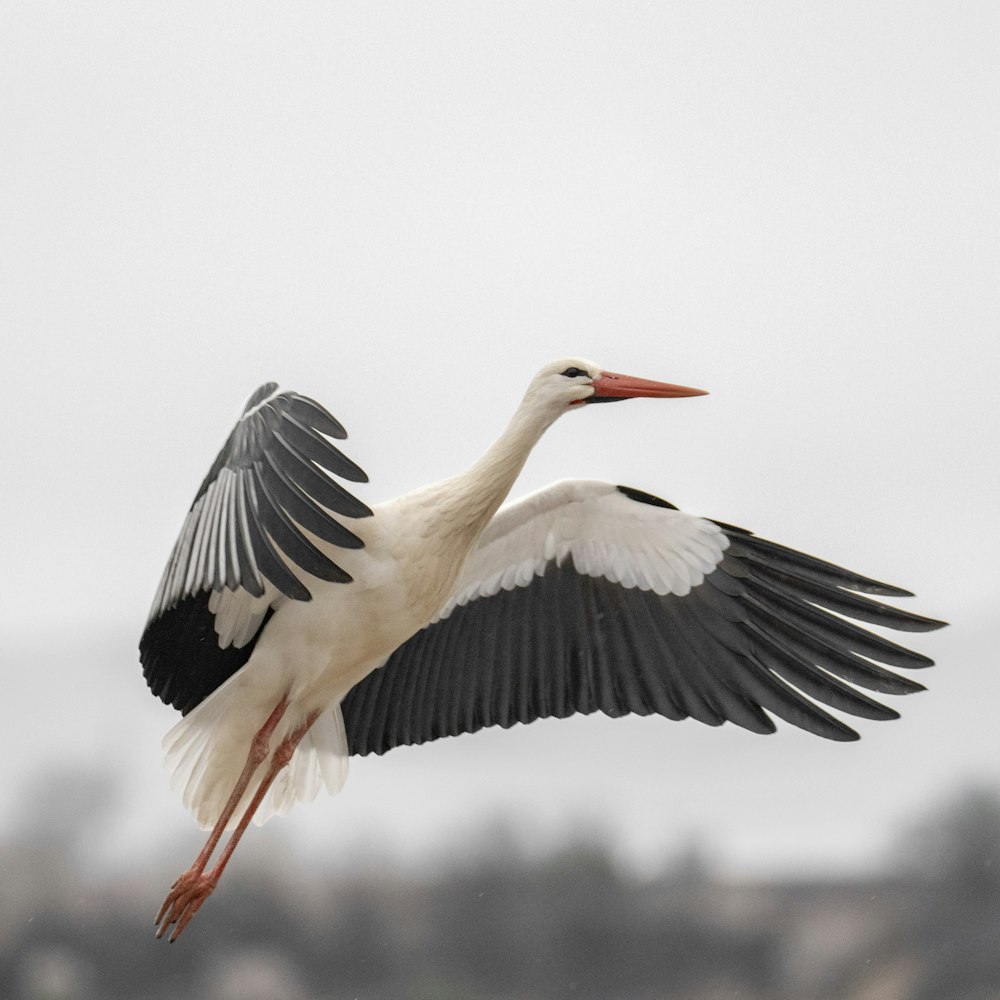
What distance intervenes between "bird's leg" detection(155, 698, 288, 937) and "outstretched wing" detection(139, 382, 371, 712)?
1.15 feet

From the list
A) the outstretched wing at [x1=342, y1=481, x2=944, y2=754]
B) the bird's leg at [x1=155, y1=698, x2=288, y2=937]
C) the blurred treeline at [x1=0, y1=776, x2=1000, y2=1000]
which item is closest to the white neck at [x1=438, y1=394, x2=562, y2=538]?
the outstretched wing at [x1=342, y1=481, x2=944, y2=754]

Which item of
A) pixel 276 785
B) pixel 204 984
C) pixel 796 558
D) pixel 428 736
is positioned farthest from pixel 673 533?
pixel 204 984

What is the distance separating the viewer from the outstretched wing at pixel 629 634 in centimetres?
322

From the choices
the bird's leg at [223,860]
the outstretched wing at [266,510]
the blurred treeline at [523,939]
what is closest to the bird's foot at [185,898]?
the bird's leg at [223,860]

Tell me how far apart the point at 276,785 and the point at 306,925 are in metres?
7.72

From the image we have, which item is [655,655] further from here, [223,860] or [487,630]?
[223,860]

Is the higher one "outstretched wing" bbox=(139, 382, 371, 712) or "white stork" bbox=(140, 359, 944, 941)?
"outstretched wing" bbox=(139, 382, 371, 712)

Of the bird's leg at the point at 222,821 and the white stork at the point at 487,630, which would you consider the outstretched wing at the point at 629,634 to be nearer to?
the white stork at the point at 487,630

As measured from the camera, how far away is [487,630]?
11.4 feet

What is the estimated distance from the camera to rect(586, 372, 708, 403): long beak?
2967mm

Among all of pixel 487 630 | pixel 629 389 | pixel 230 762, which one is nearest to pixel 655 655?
pixel 487 630

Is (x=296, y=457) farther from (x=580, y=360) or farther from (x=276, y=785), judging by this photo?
(x=276, y=785)

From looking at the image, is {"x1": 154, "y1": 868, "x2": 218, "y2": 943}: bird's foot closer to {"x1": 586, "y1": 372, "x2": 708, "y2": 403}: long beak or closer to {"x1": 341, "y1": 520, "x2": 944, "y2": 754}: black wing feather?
{"x1": 341, "y1": 520, "x2": 944, "y2": 754}: black wing feather

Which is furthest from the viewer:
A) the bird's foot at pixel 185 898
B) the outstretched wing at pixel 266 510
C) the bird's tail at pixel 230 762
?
the bird's tail at pixel 230 762
